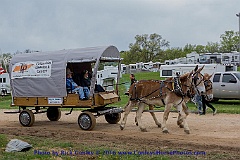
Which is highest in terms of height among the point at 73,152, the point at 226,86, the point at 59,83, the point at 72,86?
the point at 59,83

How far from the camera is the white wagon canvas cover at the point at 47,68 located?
14.3 m

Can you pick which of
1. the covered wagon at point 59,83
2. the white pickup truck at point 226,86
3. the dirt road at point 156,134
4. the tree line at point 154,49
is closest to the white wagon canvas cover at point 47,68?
the covered wagon at point 59,83

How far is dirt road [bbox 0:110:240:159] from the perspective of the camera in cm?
1059

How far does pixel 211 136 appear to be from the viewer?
1231 cm

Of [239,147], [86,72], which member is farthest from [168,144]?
[86,72]

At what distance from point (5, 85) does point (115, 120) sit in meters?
32.6

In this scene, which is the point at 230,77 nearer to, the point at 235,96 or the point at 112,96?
the point at 235,96

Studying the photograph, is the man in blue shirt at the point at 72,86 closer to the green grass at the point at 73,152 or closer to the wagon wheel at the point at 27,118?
the wagon wheel at the point at 27,118

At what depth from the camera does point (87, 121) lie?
1401cm

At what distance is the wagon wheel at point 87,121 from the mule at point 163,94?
3.36 feet

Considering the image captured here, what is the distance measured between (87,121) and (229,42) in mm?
78690

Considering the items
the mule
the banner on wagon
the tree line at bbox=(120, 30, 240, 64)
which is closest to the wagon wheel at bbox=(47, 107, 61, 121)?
the banner on wagon

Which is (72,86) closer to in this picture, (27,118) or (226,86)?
(27,118)

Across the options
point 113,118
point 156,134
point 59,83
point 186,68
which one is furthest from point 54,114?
point 186,68
